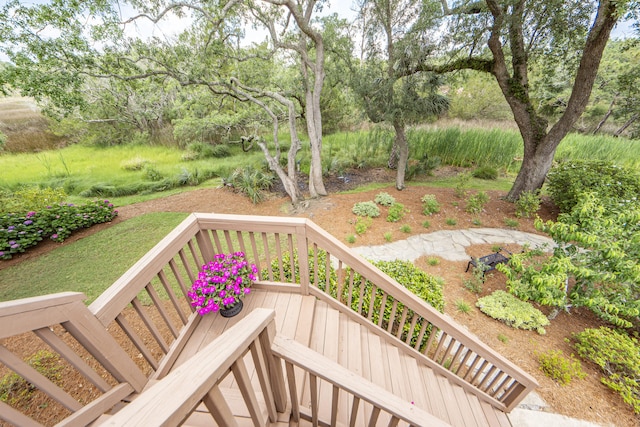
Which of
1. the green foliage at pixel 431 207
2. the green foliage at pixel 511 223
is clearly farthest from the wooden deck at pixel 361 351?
the green foliage at pixel 511 223

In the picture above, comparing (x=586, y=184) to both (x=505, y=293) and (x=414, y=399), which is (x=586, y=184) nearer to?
(x=505, y=293)

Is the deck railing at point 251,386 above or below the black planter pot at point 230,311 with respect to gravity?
above

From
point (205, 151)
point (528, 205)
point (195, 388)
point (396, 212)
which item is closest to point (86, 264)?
point (195, 388)

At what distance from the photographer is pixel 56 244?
485 cm

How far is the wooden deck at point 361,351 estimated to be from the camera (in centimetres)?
207

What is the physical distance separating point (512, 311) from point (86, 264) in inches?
286

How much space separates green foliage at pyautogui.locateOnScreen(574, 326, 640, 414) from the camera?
7.38ft

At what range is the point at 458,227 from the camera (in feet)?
17.2

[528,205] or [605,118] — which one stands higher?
[605,118]

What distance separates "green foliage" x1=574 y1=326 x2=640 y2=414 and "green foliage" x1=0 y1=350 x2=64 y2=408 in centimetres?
555

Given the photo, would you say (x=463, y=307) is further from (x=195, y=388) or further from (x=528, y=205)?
(x=528, y=205)

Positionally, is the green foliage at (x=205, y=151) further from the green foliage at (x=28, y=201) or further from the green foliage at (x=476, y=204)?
the green foliage at (x=476, y=204)

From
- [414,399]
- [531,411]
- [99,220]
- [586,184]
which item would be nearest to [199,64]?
[99,220]

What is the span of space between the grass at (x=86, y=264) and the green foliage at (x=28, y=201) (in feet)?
5.20
